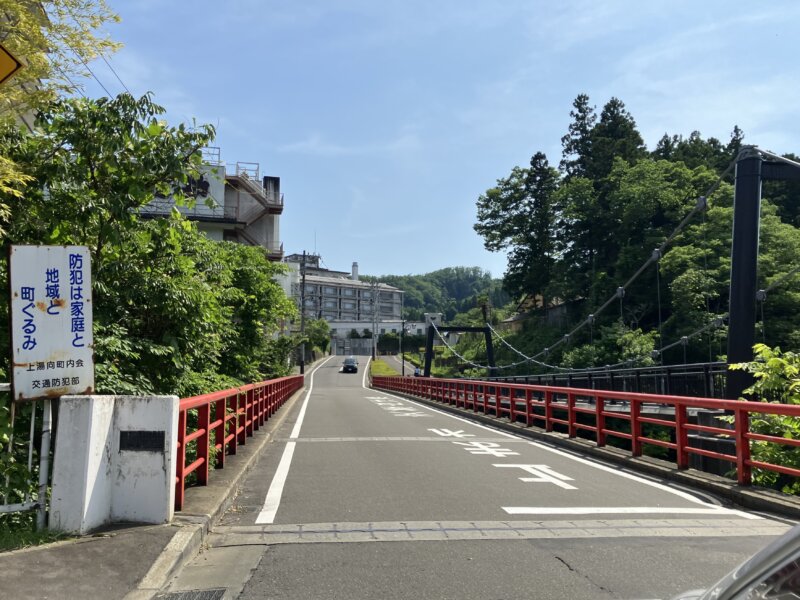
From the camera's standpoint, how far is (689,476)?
8.38m

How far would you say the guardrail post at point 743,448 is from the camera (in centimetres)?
761

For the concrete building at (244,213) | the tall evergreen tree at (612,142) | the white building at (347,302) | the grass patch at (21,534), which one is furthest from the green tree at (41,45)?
the white building at (347,302)

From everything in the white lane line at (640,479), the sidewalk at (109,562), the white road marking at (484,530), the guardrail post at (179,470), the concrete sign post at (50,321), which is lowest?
the white lane line at (640,479)

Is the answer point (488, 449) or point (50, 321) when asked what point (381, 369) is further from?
point (50, 321)

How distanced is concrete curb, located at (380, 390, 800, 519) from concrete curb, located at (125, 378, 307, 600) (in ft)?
19.1

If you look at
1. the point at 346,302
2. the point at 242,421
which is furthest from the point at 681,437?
the point at 346,302

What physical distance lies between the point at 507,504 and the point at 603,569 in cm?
233

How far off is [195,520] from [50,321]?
2.13 m

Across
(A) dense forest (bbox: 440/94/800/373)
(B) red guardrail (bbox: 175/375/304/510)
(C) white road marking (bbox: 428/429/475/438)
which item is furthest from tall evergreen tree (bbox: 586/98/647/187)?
(B) red guardrail (bbox: 175/375/304/510)

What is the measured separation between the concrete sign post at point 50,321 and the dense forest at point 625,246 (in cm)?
2823

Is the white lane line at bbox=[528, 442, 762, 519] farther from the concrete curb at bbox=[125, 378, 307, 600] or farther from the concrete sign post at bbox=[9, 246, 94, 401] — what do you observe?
the concrete sign post at bbox=[9, 246, 94, 401]

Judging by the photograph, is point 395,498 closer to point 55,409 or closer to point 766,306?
point 55,409

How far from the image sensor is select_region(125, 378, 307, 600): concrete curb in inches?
168

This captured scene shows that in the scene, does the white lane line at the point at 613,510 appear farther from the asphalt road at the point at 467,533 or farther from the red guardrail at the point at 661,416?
the red guardrail at the point at 661,416
